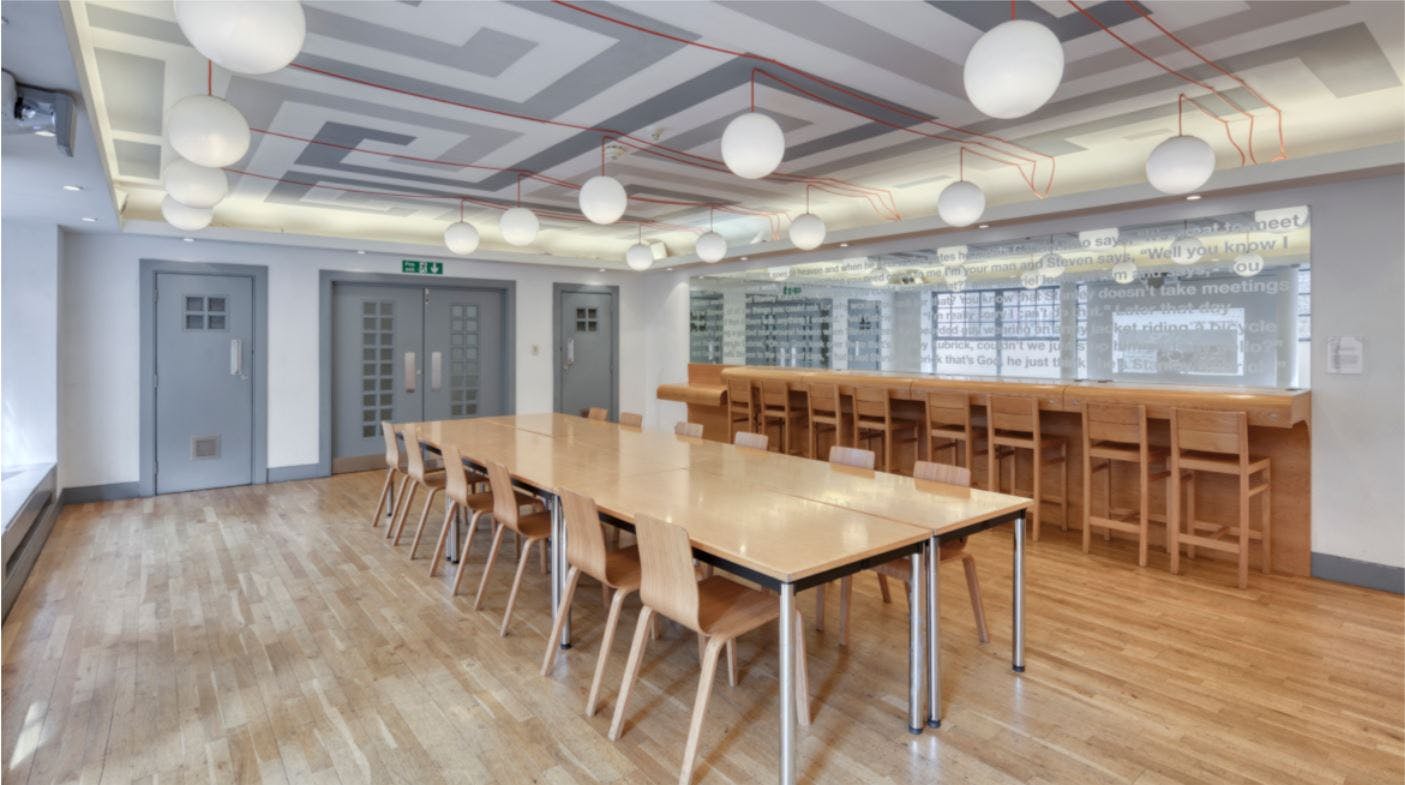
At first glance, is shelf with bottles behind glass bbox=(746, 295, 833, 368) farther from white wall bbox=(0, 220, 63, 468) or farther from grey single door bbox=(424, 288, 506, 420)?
white wall bbox=(0, 220, 63, 468)

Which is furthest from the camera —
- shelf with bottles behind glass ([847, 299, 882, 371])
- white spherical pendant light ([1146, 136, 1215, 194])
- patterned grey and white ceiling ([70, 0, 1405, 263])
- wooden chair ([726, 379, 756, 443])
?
shelf with bottles behind glass ([847, 299, 882, 371])

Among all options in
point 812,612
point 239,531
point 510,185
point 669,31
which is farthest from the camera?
point 510,185

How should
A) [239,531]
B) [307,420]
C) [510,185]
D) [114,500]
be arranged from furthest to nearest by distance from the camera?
[307,420]
[114,500]
[510,185]
[239,531]

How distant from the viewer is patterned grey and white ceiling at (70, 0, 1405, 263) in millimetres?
2668

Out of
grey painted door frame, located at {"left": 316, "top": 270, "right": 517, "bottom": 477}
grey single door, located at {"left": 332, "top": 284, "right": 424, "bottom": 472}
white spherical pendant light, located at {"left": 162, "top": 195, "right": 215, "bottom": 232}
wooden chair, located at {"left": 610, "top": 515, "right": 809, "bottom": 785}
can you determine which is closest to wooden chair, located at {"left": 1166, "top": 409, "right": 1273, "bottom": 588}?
wooden chair, located at {"left": 610, "top": 515, "right": 809, "bottom": 785}

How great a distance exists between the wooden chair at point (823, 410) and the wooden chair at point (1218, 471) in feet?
7.47

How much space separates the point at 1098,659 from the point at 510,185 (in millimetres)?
4816

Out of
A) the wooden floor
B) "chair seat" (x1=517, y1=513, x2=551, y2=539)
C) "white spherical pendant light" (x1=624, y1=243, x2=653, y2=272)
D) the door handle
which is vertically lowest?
the wooden floor

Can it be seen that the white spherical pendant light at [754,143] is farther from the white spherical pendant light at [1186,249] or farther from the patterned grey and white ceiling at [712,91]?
the white spherical pendant light at [1186,249]

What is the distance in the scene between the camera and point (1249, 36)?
2797 millimetres

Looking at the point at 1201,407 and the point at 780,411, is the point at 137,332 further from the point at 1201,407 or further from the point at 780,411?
the point at 1201,407

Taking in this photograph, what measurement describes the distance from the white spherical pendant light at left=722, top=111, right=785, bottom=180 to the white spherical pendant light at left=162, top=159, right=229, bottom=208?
2449 millimetres

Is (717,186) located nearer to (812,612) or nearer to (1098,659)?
(812,612)

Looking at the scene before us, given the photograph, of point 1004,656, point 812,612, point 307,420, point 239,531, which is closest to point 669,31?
point 812,612
